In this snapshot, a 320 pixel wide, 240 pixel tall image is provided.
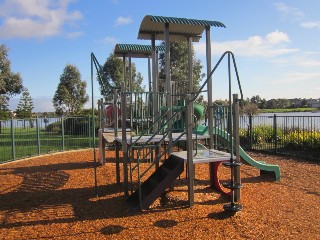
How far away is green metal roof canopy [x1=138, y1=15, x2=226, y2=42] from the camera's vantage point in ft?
21.3

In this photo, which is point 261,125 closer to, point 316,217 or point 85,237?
point 316,217

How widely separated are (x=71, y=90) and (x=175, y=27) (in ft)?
102

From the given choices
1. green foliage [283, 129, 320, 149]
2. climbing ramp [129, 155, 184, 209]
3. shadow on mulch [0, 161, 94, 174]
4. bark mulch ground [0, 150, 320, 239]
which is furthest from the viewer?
green foliage [283, 129, 320, 149]

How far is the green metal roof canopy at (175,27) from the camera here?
21.3 feet

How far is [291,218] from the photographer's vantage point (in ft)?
16.4

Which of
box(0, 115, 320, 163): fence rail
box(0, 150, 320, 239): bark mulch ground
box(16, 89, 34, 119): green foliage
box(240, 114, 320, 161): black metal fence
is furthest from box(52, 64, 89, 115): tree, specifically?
box(0, 150, 320, 239): bark mulch ground

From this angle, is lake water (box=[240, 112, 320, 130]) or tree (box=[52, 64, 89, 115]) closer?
lake water (box=[240, 112, 320, 130])

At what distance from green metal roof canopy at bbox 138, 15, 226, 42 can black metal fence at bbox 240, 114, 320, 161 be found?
6388 mm

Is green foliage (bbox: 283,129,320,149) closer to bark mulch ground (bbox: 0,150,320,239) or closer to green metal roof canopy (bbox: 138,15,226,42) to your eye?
→ bark mulch ground (bbox: 0,150,320,239)

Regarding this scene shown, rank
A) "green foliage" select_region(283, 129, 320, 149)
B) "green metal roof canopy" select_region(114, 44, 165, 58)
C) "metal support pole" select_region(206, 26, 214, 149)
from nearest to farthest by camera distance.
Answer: "metal support pole" select_region(206, 26, 214, 149) → "green metal roof canopy" select_region(114, 44, 165, 58) → "green foliage" select_region(283, 129, 320, 149)

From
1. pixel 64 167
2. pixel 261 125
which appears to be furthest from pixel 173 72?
pixel 64 167

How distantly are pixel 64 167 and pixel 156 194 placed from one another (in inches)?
217

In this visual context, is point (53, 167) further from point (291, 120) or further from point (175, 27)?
point (291, 120)

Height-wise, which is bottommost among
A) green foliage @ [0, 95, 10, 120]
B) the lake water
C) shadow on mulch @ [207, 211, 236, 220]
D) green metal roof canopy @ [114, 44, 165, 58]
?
shadow on mulch @ [207, 211, 236, 220]
